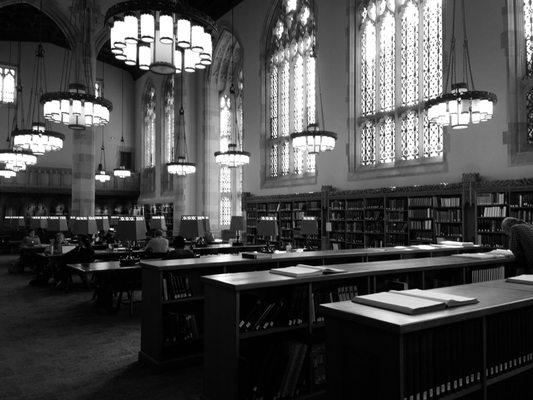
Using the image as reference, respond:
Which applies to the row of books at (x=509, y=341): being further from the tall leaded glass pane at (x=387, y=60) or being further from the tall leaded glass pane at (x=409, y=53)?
the tall leaded glass pane at (x=387, y=60)

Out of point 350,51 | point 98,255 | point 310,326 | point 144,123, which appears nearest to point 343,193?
point 350,51

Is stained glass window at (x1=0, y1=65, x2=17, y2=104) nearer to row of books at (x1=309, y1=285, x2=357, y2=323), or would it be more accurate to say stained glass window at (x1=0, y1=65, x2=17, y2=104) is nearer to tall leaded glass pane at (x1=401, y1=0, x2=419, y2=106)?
tall leaded glass pane at (x1=401, y1=0, x2=419, y2=106)

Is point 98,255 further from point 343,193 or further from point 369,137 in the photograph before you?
point 369,137

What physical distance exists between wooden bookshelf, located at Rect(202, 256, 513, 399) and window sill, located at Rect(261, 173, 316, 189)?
384 inches

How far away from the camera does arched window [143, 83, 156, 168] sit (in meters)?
24.4

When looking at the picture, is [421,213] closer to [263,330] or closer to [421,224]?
[421,224]

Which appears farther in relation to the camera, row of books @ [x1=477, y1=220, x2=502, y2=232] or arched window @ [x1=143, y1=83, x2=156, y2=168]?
arched window @ [x1=143, y1=83, x2=156, y2=168]

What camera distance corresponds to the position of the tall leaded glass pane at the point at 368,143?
483 inches

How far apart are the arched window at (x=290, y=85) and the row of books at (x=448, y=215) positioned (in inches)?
201

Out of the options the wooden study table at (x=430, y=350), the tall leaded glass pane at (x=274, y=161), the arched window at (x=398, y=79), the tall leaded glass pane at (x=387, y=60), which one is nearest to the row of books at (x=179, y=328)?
the wooden study table at (x=430, y=350)

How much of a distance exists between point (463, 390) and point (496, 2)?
30.3 ft

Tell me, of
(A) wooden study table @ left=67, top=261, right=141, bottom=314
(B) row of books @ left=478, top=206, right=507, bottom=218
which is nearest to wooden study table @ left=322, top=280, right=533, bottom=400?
(A) wooden study table @ left=67, top=261, right=141, bottom=314

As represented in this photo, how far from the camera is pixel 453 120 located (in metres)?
7.25

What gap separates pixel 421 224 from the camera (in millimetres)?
9984
